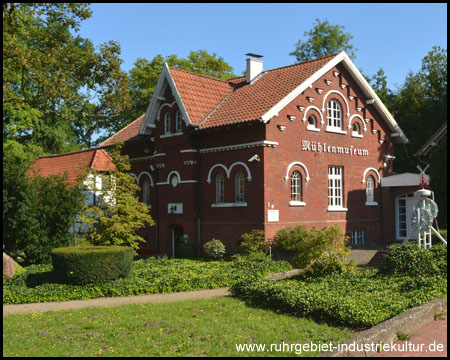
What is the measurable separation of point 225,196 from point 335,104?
7.31 m

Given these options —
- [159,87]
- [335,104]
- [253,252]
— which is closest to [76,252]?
[253,252]

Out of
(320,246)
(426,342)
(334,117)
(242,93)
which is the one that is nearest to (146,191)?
(242,93)

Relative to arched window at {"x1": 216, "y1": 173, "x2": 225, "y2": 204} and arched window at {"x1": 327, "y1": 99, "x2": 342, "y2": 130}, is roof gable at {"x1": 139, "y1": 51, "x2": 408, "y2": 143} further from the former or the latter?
arched window at {"x1": 216, "y1": 173, "x2": 225, "y2": 204}

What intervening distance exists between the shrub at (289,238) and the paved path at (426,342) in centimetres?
1044

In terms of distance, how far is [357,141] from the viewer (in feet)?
87.0

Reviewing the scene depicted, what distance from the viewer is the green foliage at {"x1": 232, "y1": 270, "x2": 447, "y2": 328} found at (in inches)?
407

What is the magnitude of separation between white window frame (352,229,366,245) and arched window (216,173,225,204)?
276 inches

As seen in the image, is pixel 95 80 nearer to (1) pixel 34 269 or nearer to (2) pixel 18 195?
(2) pixel 18 195

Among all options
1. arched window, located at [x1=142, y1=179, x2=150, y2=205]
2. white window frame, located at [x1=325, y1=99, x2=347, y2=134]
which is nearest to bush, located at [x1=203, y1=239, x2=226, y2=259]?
arched window, located at [x1=142, y1=179, x2=150, y2=205]

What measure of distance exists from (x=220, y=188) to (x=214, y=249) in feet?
10.9

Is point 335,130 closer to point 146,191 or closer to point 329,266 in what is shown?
point 146,191

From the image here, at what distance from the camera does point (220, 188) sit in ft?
79.5

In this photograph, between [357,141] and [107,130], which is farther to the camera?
[107,130]

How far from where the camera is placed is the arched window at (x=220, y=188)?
24.0 m
